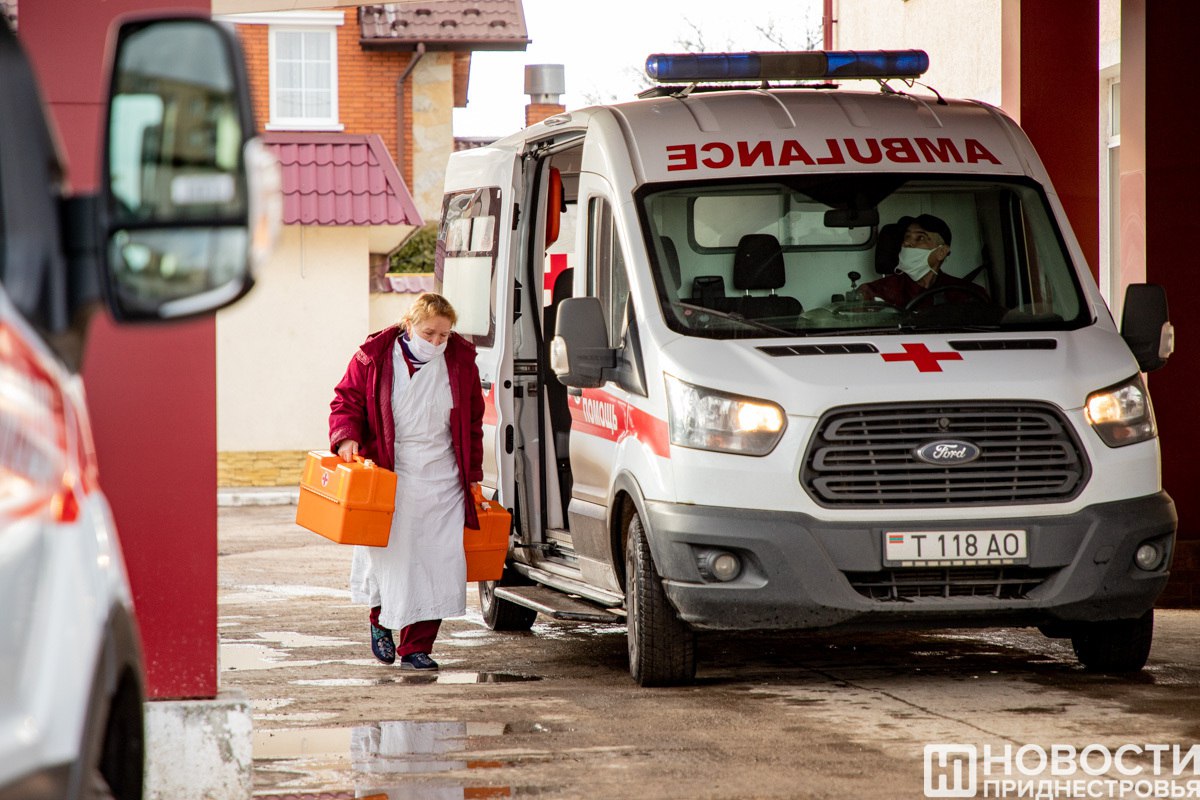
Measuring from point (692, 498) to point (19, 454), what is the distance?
17.4ft

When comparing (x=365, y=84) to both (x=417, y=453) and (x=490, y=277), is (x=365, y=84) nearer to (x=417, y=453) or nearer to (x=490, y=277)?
(x=490, y=277)

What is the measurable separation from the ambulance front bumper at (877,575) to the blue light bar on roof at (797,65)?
2.45 metres

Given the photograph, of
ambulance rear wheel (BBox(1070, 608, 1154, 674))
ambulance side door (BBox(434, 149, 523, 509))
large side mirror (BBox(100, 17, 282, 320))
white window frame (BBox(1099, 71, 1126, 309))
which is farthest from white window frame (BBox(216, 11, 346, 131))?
large side mirror (BBox(100, 17, 282, 320))

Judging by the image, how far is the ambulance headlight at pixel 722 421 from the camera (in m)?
7.64

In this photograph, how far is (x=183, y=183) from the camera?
2.82m

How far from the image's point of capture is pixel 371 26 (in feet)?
103

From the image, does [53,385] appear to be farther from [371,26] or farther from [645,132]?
[371,26]

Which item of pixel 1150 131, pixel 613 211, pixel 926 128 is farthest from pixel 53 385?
pixel 1150 131

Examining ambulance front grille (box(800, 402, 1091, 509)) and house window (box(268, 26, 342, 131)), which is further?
house window (box(268, 26, 342, 131))

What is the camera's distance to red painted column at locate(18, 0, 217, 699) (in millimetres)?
5828

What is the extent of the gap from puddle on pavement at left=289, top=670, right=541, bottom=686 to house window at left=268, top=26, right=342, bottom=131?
75.7 ft

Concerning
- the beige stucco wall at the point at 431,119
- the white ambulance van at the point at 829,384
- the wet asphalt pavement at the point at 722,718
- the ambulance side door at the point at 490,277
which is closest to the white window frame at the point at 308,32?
the beige stucco wall at the point at 431,119

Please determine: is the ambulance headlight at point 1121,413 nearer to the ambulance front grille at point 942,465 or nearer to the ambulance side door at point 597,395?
the ambulance front grille at point 942,465

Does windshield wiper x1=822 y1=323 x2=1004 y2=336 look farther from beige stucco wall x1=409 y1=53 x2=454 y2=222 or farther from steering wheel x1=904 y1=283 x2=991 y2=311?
beige stucco wall x1=409 y1=53 x2=454 y2=222
